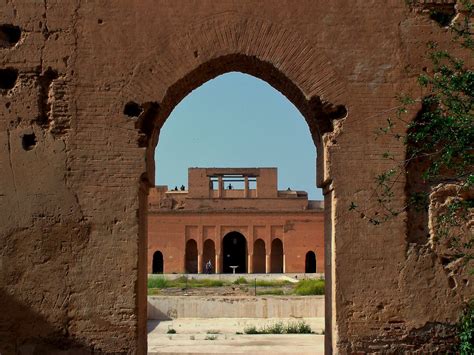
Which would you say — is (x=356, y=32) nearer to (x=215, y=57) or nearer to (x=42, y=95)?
(x=215, y=57)

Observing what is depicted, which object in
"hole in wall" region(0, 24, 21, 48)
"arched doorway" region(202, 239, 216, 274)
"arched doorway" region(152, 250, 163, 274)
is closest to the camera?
"hole in wall" region(0, 24, 21, 48)

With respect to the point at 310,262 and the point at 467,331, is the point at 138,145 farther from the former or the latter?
the point at 310,262

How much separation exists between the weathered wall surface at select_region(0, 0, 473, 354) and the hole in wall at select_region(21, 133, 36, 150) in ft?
0.04

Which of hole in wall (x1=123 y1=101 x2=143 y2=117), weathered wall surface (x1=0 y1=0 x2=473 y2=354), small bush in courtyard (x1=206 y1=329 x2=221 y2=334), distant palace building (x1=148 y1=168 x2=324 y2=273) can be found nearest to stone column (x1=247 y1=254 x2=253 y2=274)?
distant palace building (x1=148 y1=168 x2=324 y2=273)

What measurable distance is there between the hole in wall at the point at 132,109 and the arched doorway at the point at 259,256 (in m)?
27.5

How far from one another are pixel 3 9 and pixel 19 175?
5.78ft

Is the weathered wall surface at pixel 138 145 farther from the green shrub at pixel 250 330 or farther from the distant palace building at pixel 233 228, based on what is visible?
the distant palace building at pixel 233 228

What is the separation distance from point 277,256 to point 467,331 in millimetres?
28026

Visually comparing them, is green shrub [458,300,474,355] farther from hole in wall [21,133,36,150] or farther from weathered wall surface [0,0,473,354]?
hole in wall [21,133,36,150]

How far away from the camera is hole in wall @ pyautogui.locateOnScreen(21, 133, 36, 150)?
6238 millimetres

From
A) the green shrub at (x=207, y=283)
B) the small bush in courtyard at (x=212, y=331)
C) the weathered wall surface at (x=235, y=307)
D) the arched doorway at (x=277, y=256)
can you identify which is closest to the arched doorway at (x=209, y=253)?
the arched doorway at (x=277, y=256)

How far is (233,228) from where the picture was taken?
109 ft

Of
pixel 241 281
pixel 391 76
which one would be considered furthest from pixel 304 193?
pixel 391 76

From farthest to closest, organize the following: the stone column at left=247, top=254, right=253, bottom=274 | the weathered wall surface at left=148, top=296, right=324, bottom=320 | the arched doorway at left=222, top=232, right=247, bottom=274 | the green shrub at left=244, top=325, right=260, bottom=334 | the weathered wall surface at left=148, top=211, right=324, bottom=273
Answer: the arched doorway at left=222, top=232, right=247, bottom=274
the weathered wall surface at left=148, top=211, right=324, bottom=273
the stone column at left=247, top=254, right=253, bottom=274
the weathered wall surface at left=148, top=296, right=324, bottom=320
the green shrub at left=244, top=325, right=260, bottom=334
